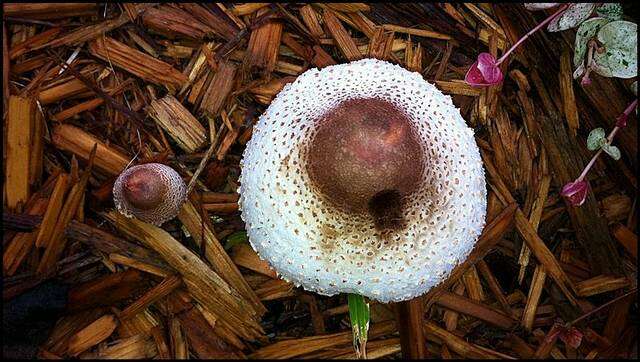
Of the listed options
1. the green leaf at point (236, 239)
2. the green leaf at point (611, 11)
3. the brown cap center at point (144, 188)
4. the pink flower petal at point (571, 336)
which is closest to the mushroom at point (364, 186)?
the brown cap center at point (144, 188)

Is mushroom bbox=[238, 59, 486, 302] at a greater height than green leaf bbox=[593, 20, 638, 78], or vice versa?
green leaf bbox=[593, 20, 638, 78]

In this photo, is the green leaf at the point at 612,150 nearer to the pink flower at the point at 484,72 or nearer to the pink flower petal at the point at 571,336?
the pink flower at the point at 484,72

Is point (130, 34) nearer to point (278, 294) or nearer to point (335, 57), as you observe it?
point (335, 57)

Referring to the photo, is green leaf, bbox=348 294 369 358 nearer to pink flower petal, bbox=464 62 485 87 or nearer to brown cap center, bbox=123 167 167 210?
brown cap center, bbox=123 167 167 210

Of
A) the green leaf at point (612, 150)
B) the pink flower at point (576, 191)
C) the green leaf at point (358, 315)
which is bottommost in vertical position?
the green leaf at point (358, 315)

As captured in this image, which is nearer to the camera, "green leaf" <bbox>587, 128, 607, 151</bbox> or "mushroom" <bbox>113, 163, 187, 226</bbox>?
"mushroom" <bbox>113, 163, 187, 226</bbox>

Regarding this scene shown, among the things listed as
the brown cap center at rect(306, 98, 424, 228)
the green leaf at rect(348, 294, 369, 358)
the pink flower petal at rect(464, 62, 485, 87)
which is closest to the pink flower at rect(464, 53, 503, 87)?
the pink flower petal at rect(464, 62, 485, 87)

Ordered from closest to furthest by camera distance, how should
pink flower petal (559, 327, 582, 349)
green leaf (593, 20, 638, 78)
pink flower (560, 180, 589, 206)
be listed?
green leaf (593, 20, 638, 78) < pink flower (560, 180, 589, 206) < pink flower petal (559, 327, 582, 349)

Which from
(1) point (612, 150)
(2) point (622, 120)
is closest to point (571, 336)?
(1) point (612, 150)
